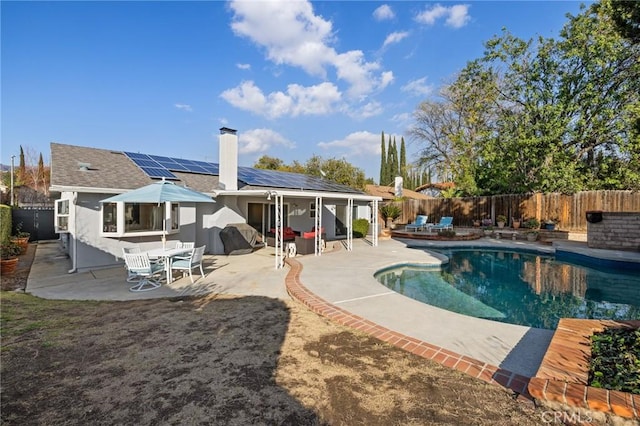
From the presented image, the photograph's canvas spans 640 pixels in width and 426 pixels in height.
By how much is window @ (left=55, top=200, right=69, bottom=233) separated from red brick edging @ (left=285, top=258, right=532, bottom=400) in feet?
34.8

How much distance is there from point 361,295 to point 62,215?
40.7 ft

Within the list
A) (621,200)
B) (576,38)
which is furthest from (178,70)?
(621,200)

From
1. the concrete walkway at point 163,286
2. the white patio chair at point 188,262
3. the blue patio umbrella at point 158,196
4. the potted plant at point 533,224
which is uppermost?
the blue patio umbrella at point 158,196

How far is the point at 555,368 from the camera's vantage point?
3320 millimetres

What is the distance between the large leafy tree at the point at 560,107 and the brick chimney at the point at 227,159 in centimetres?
1685

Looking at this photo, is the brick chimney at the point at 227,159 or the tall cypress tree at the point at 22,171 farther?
the tall cypress tree at the point at 22,171

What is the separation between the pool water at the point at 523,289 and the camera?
7.08 metres

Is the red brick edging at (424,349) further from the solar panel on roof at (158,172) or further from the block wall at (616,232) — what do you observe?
the block wall at (616,232)

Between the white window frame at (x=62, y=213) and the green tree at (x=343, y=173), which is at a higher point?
the green tree at (x=343, y=173)

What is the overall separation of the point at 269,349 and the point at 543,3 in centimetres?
1961

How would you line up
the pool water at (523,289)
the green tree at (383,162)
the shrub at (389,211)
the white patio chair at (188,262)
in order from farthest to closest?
1. the green tree at (383,162)
2. the shrub at (389,211)
3. the white patio chair at (188,262)
4. the pool water at (523,289)

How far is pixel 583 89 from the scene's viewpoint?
18.8 m

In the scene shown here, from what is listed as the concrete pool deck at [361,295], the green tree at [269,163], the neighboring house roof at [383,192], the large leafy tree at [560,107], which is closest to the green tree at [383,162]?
the neighboring house roof at [383,192]

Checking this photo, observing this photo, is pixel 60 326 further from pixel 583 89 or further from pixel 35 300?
pixel 583 89
